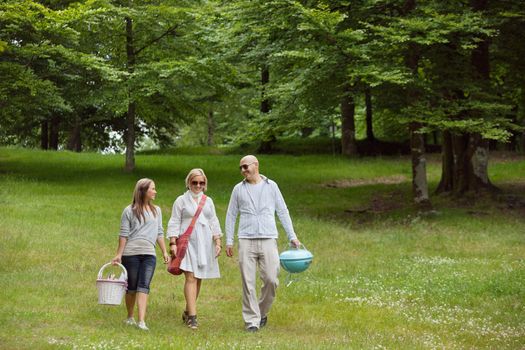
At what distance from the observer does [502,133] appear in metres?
20.9

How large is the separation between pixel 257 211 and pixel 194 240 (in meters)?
0.95

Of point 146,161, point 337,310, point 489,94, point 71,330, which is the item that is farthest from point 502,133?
point 146,161

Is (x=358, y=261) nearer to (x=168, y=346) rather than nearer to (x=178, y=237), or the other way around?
(x=178, y=237)

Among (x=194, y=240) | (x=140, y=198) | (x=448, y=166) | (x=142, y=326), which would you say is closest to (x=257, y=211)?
(x=194, y=240)

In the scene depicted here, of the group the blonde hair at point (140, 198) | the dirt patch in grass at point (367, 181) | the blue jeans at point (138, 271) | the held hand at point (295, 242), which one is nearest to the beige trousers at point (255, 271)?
the held hand at point (295, 242)

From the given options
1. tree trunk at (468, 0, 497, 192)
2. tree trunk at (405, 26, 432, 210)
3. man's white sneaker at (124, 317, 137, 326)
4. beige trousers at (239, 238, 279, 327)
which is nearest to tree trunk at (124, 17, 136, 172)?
tree trunk at (405, 26, 432, 210)

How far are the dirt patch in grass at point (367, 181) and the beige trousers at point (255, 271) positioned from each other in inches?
802

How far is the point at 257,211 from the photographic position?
10438mm

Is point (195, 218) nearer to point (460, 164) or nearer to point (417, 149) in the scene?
point (417, 149)

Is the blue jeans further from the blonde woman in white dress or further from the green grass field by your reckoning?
the green grass field

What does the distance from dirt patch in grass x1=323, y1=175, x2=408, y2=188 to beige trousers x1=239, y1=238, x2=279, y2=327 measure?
20.4 metres

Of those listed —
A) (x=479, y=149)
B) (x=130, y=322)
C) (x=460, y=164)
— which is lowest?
(x=130, y=322)

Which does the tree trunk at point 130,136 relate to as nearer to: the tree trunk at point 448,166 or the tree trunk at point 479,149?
the tree trunk at point 448,166

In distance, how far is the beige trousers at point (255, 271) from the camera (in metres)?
10.2
